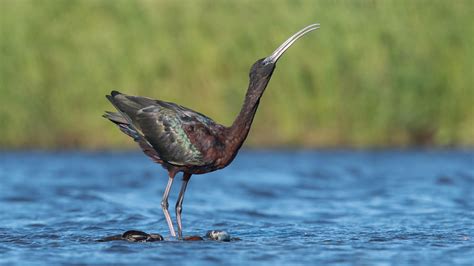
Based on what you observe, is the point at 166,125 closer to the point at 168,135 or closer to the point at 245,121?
the point at 168,135

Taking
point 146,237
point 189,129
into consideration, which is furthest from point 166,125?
point 146,237

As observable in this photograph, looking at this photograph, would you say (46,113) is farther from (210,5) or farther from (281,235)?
(281,235)

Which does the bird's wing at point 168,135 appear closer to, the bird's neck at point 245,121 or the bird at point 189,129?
the bird at point 189,129

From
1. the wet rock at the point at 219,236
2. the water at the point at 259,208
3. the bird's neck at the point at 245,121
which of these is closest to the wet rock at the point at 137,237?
the water at the point at 259,208

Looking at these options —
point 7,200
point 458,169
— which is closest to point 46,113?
point 7,200

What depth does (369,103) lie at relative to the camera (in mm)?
21391

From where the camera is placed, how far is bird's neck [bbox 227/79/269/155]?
9547mm

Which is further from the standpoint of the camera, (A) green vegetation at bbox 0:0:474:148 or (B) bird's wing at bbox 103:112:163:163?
(A) green vegetation at bbox 0:0:474:148

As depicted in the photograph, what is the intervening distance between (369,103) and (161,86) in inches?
169

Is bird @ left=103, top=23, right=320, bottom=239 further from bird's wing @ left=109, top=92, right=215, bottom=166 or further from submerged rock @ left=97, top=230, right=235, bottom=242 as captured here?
submerged rock @ left=97, top=230, right=235, bottom=242

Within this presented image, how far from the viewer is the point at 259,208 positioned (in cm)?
1371

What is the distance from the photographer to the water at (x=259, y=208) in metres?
8.98

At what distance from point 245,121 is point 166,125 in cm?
78

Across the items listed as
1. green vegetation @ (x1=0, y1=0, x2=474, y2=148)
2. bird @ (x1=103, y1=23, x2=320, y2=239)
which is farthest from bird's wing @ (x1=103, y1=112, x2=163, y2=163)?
green vegetation @ (x1=0, y1=0, x2=474, y2=148)
